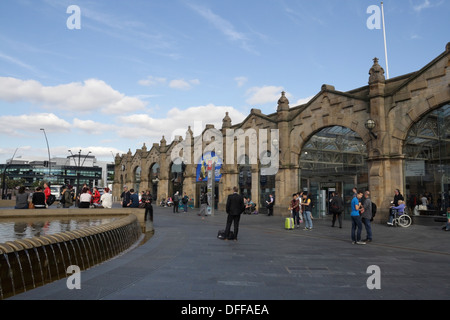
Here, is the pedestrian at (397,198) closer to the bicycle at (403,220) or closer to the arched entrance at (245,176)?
the bicycle at (403,220)

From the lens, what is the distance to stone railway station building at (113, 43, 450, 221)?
17.2 meters

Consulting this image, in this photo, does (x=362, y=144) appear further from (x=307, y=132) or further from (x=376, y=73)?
(x=376, y=73)

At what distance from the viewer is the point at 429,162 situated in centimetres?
1773

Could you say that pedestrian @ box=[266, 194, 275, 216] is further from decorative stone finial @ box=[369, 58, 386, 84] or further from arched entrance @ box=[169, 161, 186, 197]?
arched entrance @ box=[169, 161, 186, 197]

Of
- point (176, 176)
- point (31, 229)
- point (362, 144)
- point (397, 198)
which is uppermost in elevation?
point (362, 144)

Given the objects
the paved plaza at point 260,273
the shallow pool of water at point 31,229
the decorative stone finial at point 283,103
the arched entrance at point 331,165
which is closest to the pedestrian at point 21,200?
the shallow pool of water at point 31,229

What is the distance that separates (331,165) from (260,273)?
19.4 meters

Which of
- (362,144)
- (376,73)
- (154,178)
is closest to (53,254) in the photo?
(376,73)

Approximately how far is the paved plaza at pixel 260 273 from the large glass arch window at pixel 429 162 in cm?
756

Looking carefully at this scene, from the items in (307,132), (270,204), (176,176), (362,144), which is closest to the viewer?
→ (362,144)

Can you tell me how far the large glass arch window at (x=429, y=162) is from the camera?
1706 cm

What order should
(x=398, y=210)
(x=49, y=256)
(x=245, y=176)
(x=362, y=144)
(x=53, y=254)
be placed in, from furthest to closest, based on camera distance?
(x=245, y=176) < (x=362, y=144) < (x=398, y=210) < (x=53, y=254) < (x=49, y=256)

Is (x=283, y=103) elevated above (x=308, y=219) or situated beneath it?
elevated above
